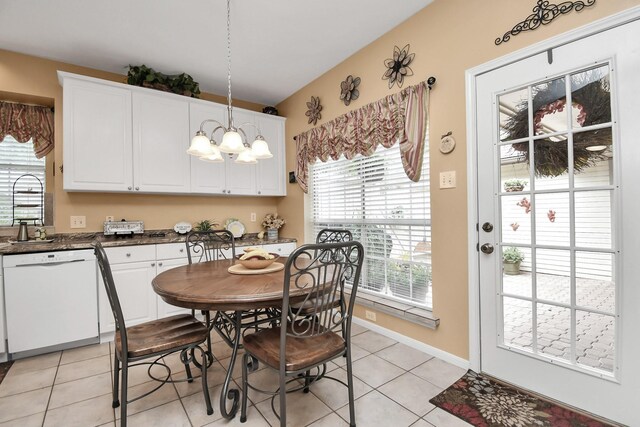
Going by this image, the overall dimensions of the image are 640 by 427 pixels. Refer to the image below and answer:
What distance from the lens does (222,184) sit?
3535 mm

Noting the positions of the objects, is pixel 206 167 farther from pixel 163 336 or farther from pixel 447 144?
pixel 447 144

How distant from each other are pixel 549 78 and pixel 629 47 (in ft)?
1.07

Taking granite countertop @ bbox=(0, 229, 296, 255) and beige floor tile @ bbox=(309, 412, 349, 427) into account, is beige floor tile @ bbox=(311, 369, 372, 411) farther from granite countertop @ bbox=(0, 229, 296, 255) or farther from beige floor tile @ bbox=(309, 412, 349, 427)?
granite countertop @ bbox=(0, 229, 296, 255)

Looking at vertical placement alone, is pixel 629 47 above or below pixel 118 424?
above

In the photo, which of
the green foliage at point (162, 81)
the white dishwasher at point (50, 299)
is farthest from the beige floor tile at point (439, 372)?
the green foliage at point (162, 81)

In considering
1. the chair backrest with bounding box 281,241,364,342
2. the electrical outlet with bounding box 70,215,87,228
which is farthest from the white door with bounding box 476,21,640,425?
the electrical outlet with bounding box 70,215,87,228

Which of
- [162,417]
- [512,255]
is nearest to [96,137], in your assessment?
[162,417]

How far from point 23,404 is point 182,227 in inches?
77.3

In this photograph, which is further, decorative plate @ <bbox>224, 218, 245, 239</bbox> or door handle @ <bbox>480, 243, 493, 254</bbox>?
decorative plate @ <bbox>224, 218, 245, 239</bbox>

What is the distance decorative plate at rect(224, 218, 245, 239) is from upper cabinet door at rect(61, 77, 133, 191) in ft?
3.86

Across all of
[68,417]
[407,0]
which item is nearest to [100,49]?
[407,0]

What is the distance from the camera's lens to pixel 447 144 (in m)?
2.18

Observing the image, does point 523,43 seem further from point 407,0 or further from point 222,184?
point 222,184

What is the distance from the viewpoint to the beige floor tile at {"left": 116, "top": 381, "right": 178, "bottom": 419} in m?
1.71
